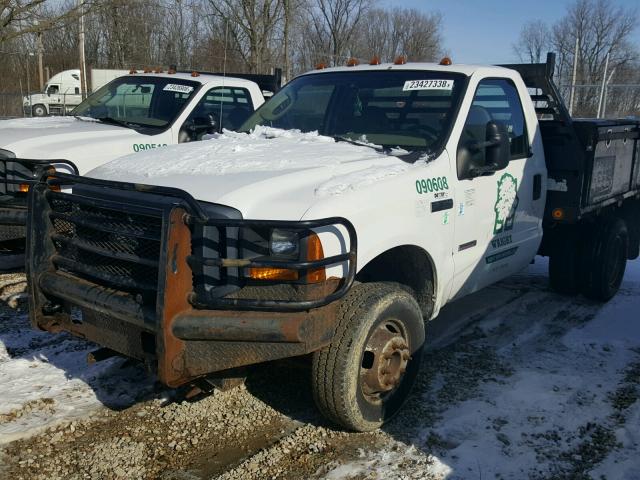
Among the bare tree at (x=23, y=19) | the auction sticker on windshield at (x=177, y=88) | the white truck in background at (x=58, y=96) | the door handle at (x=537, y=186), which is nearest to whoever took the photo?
the door handle at (x=537, y=186)

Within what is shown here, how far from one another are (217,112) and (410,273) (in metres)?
4.09

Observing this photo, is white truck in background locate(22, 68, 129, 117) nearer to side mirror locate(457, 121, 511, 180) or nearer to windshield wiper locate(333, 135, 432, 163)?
windshield wiper locate(333, 135, 432, 163)

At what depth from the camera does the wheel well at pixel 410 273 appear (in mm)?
3947

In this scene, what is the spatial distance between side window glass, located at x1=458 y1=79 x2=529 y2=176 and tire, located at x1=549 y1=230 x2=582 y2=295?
1494 millimetres

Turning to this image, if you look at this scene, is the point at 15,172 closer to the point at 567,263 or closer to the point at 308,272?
the point at 308,272

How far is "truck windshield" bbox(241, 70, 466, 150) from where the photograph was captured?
428 centimetres

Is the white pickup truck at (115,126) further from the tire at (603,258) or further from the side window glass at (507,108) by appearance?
the tire at (603,258)

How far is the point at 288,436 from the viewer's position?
12.0 ft

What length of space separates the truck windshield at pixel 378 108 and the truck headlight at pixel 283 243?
4.61 feet

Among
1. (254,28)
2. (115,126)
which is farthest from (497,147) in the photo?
(254,28)

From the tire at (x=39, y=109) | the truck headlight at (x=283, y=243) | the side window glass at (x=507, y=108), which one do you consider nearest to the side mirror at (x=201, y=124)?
the side window glass at (x=507, y=108)

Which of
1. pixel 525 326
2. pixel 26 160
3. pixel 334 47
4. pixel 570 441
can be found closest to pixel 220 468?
pixel 570 441

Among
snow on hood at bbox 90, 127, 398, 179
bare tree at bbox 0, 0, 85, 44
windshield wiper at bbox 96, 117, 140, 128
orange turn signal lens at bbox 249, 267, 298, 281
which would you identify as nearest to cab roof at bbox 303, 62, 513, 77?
snow on hood at bbox 90, 127, 398, 179

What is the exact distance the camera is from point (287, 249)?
3100mm
